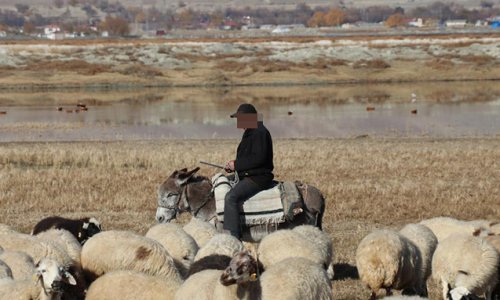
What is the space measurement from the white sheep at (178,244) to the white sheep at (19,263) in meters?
1.78

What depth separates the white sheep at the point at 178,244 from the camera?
11695 millimetres

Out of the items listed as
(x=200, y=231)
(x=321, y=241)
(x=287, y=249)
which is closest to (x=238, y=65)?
(x=200, y=231)

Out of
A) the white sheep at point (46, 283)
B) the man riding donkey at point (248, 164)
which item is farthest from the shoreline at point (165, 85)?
the white sheep at point (46, 283)

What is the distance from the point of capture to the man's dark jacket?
12328 mm

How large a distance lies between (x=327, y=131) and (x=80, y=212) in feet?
62.5

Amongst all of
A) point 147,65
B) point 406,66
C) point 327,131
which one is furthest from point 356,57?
point 327,131

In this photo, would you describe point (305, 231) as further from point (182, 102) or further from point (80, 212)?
point (182, 102)

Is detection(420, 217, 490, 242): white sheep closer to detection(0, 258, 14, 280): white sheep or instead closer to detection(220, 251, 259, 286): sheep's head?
detection(220, 251, 259, 286): sheep's head

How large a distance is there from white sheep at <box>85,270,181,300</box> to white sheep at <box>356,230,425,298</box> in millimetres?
2422

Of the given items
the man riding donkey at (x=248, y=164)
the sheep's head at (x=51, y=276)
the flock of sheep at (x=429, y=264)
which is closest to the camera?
the sheep's head at (x=51, y=276)

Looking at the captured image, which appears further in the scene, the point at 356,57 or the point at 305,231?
the point at 356,57

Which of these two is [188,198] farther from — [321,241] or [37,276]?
[37,276]

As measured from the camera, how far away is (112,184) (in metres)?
20.7

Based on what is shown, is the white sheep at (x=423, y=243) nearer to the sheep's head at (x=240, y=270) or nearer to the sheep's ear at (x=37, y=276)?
the sheep's head at (x=240, y=270)
